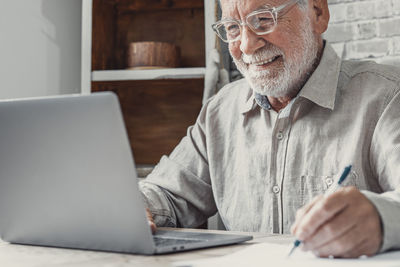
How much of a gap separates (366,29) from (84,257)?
176 cm

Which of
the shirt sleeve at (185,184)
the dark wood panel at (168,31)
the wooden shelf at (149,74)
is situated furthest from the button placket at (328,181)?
the dark wood panel at (168,31)

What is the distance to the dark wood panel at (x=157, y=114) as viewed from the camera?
2467mm

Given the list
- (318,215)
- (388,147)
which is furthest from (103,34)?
(318,215)

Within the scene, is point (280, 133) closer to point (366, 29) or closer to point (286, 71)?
point (286, 71)

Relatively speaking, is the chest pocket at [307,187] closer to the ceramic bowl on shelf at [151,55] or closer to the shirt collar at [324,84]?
the shirt collar at [324,84]

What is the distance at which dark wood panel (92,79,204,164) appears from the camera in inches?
97.1

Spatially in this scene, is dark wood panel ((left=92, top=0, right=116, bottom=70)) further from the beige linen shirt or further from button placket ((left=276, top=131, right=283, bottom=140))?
button placket ((left=276, top=131, right=283, bottom=140))

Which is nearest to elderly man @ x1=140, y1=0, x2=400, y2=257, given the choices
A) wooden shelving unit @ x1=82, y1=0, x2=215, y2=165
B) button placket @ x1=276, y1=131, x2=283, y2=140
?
button placket @ x1=276, y1=131, x2=283, y2=140

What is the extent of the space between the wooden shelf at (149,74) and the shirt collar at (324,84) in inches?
26.7

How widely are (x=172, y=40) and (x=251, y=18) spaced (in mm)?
1020

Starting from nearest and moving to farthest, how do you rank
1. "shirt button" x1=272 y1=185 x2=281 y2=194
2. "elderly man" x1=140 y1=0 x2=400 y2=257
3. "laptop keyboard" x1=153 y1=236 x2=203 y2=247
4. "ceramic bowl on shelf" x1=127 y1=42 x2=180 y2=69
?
"laptop keyboard" x1=153 y1=236 x2=203 y2=247
"elderly man" x1=140 y1=0 x2=400 y2=257
"shirt button" x1=272 y1=185 x2=281 y2=194
"ceramic bowl on shelf" x1=127 y1=42 x2=180 y2=69

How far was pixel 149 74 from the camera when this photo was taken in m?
2.21

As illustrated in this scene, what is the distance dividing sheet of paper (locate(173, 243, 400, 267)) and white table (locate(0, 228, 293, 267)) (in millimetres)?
54

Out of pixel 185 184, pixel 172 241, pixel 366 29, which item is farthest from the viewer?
pixel 366 29
